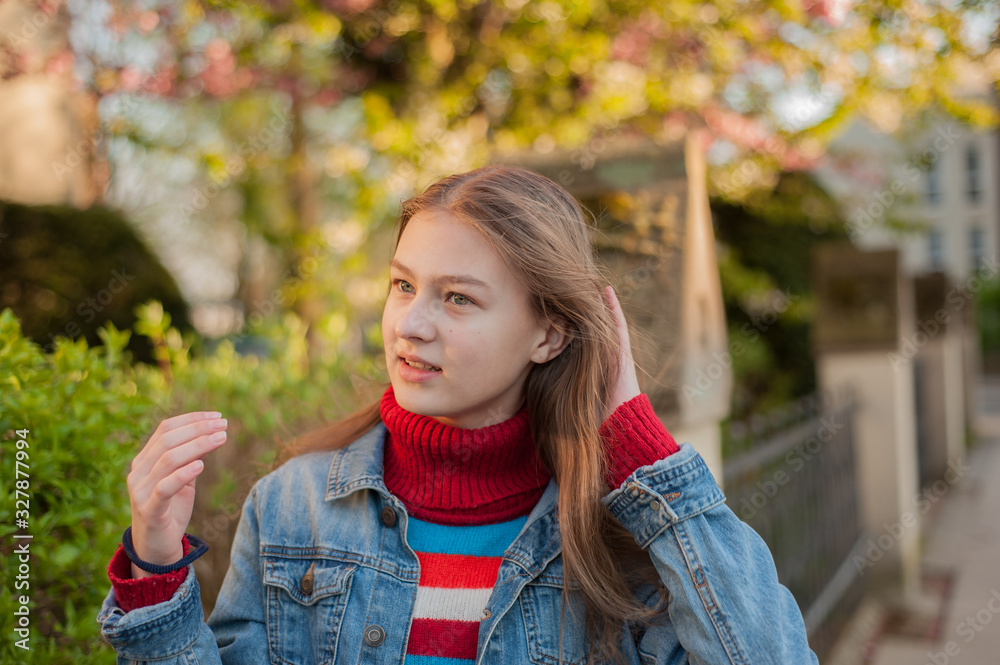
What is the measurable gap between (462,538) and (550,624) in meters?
0.23

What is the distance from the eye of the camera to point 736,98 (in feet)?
18.9

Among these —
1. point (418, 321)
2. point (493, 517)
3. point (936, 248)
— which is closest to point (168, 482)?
point (418, 321)

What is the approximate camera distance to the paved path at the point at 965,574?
418 centimetres

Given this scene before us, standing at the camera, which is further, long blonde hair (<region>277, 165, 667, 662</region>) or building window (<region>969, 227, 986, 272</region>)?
building window (<region>969, 227, 986, 272</region>)

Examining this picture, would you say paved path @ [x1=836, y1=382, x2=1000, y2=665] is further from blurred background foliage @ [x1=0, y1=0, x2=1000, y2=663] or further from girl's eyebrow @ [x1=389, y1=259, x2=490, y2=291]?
girl's eyebrow @ [x1=389, y1=259, x2=490, y2=291]

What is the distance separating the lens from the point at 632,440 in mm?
1524

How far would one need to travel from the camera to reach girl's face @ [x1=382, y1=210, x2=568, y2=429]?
1.48m

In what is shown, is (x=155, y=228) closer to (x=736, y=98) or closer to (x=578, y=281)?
(x=736, y=98)

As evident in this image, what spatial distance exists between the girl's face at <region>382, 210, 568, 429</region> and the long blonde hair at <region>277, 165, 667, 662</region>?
0.13ft

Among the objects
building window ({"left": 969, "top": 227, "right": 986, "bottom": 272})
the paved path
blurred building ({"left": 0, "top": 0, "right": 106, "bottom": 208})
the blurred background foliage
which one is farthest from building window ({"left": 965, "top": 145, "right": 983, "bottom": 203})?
blurred building ({"left": 0, "top": 0, "right": 106, "bottom": 208})

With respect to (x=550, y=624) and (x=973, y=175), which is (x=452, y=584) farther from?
(x=973, y=175)

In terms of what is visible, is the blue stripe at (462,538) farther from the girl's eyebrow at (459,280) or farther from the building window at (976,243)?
the building window at (976,243)

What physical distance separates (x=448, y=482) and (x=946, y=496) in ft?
26.0

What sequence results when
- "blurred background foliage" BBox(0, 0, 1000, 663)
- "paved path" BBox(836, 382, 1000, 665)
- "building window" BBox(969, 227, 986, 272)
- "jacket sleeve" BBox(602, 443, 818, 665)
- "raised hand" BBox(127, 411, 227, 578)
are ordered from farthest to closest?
"building window" BBox(969, 227, 986, 272) → "blurred background foliage" BBox(0, 0, 1000, 663) → "paved path" BBox(836, 382, 1000, 665) → "jacket sleeve" BBox(602, 443, 818, 665) → "raised hand" BBox(127, 411, 227, 578)
